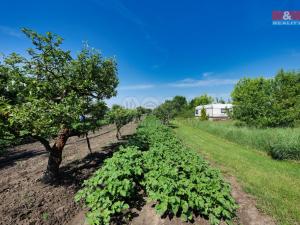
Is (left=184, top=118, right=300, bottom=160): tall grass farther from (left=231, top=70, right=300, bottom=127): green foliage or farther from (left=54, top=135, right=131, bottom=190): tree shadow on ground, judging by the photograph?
(left=54, top=135, right=131, bottom=190): tree shadow on ground

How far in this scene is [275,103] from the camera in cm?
1744

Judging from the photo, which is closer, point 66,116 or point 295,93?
point 66,116

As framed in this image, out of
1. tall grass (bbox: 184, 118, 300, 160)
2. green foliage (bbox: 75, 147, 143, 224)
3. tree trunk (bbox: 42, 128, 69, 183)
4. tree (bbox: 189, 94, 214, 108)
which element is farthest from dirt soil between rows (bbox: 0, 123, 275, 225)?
tree (bbox: 189, 94, 214, 108)

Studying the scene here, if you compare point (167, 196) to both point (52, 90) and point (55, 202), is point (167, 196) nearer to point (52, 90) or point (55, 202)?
point (55, 202)

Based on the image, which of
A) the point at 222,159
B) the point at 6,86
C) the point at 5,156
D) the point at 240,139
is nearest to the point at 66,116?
the point at 6,86

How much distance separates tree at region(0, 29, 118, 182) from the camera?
4.47 m

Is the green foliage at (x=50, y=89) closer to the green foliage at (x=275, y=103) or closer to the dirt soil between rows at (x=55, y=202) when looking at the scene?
the dirt soil between rows at (x=55, y=202)

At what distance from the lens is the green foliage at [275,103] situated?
1698cm

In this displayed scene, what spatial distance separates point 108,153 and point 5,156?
259 inches

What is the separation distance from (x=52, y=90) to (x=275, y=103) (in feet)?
65.2

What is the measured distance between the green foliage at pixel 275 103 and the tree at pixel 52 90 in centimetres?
1703

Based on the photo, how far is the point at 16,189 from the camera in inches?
229

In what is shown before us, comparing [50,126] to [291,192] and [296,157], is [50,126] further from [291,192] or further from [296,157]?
[296,157]

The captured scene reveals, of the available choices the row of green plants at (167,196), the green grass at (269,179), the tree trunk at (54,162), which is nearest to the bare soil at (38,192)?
the tree trunk at (54,162)
